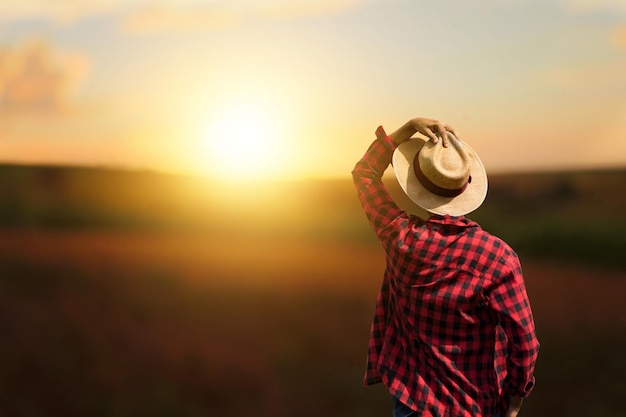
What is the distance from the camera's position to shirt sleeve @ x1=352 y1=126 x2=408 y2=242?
4.98 feet

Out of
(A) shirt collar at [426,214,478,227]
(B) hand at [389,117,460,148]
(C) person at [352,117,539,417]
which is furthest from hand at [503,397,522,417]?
(B) hand at [389,117,460,148]

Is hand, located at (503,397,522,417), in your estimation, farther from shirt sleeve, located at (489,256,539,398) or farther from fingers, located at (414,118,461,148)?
fingers, located at (414,118,461,148)

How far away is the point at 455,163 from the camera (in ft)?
4.78

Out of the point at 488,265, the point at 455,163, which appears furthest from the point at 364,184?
the point at 488,265

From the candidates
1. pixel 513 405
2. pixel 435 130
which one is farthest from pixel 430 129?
pixel 513 405

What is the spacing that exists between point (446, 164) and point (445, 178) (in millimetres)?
34

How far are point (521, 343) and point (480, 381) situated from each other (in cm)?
14

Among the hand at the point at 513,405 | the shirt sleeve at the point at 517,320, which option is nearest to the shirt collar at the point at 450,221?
the shirt sleeve at the point at 517,320

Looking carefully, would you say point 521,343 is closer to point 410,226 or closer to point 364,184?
point 410,226

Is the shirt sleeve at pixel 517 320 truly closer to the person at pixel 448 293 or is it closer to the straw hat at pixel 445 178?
the person at pixel 448 293

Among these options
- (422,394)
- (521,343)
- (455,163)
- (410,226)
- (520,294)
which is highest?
(455,163)

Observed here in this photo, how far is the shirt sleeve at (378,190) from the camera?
152cm

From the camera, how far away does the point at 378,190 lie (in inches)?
62.1

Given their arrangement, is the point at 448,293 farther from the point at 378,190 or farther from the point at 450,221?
the point at 378,190
